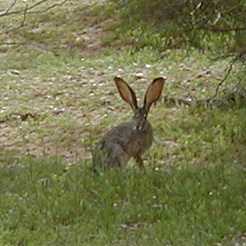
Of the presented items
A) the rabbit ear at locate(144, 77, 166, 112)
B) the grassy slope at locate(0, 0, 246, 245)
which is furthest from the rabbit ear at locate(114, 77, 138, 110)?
the grassy slope at locate(0, 0, 246, 245)

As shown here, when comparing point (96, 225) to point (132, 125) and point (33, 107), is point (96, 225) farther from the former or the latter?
point (33, 107)

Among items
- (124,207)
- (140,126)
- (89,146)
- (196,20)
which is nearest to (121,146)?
(140,126)

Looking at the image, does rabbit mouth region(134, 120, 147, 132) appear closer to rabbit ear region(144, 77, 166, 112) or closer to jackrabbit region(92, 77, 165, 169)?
jackrabbit region(92, 77, 165, 169)

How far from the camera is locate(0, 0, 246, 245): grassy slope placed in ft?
21.0

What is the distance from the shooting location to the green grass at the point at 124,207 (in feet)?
20.4

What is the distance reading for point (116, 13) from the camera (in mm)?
17328

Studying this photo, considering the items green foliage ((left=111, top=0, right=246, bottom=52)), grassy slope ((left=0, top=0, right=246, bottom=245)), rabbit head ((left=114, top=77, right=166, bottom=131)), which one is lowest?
grassy slope ((left=0, top=0, right=246, bottom=245))

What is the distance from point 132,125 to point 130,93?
0.27 meters

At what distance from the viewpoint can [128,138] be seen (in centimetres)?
788

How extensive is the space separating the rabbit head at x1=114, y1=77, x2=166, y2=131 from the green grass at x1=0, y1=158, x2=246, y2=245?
17.3 inches

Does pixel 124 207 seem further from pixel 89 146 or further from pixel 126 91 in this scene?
pixel 89 146

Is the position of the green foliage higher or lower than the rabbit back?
higher

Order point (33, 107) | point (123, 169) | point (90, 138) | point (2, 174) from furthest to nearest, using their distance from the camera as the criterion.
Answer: point (33, 107) < point (90, 138) < point (2, 174) < point (123, 169)

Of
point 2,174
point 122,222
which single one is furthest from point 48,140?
point 122,222
